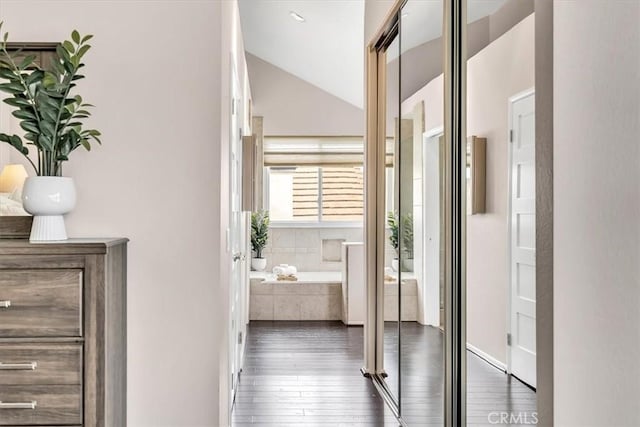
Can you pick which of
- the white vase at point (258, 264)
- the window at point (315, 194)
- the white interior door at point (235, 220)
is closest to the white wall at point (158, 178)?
the white interior door at point (235, 220)

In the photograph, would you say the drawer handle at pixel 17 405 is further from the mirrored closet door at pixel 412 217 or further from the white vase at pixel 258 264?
the white vase at pixel 258 264

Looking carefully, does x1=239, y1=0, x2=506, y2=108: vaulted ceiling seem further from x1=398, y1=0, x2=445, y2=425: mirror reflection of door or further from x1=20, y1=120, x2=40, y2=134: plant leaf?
x1=20, y1=120, x2=40, y2=134: plant leaf

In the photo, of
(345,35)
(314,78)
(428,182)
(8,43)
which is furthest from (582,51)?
(314,78)

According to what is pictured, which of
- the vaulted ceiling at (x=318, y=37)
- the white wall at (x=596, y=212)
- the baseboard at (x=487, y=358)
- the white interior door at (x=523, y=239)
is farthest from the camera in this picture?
the vaulted ceiling at (x=318, y=37)

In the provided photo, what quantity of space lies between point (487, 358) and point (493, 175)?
2.22 feet

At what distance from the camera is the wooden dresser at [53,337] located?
1.86 metres

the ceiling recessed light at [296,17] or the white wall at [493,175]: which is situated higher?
the ceiling recessed light at [296,17]

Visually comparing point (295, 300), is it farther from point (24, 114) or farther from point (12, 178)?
point (24, 114)

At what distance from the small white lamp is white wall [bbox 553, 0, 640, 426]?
2.08m

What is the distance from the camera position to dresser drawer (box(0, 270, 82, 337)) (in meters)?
1.86

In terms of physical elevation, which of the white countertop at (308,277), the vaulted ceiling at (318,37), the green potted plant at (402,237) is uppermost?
the vaulted ceiling at (318,37)

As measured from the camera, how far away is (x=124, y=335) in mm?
2150

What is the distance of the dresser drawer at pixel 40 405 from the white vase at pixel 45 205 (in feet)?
1.78

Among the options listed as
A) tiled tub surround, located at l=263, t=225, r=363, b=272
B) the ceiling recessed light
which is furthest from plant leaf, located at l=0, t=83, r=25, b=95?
tiled tub surround, located at l=263, t=225, r=363, b=272
